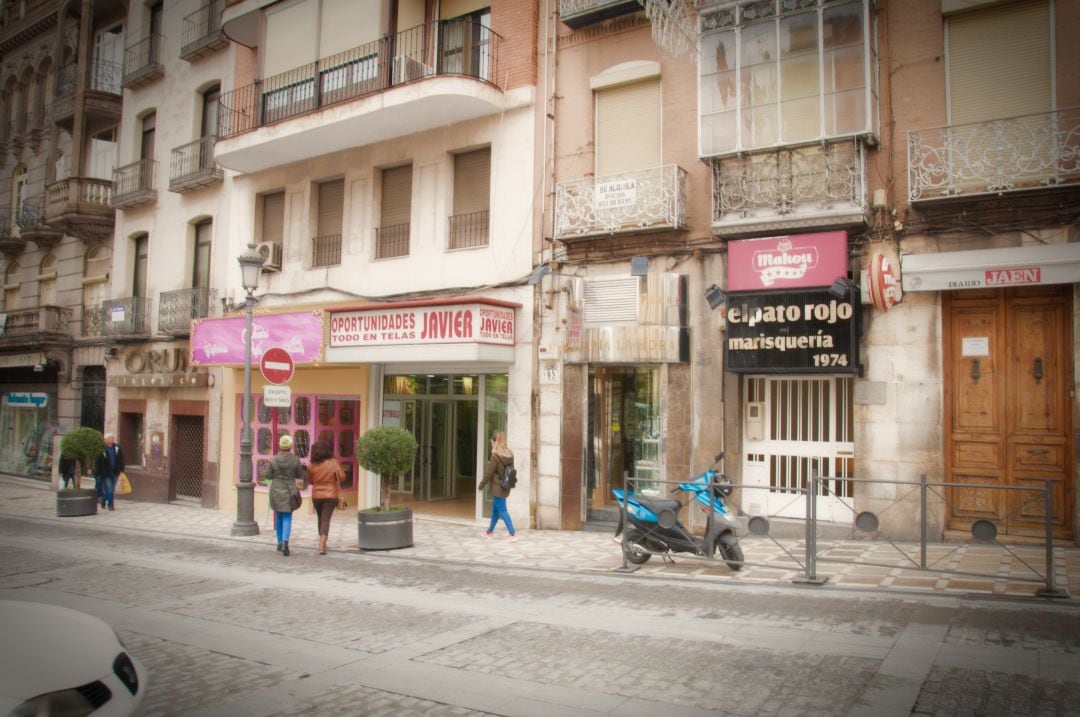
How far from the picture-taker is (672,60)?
535 inches

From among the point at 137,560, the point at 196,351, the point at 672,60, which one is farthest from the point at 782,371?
the point at 196,351

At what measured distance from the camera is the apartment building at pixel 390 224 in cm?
1498

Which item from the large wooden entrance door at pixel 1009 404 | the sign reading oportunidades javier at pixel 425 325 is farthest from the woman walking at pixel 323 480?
the large wooden entrance door at pixel 1009 404

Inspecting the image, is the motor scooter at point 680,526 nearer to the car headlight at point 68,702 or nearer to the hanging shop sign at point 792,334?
the hanging shop sign at point 792,334

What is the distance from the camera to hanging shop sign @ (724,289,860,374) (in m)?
11.5

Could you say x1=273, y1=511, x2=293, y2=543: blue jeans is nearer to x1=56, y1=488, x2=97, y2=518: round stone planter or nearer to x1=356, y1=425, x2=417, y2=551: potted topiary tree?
x1=356, y1=425, x2=417, y2=551: potted topiary tree

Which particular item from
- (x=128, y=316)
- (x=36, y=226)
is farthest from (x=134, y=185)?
(x=36, y=226)

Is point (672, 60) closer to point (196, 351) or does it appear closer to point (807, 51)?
point (807, 51)

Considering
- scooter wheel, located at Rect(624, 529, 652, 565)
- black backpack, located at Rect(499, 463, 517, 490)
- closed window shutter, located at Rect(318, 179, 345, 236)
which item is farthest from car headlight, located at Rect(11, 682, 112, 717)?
closed window shutter, located at Rect(318, 179, 345, 236)

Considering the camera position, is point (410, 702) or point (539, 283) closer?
point (410, 702)

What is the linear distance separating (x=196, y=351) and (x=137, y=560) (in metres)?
8.04

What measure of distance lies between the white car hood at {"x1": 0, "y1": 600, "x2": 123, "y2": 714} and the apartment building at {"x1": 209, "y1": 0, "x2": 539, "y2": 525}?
9.80 metres

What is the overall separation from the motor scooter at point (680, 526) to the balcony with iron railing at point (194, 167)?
14.8m

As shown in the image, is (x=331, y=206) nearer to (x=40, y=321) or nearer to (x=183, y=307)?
(x=183, y=307)
